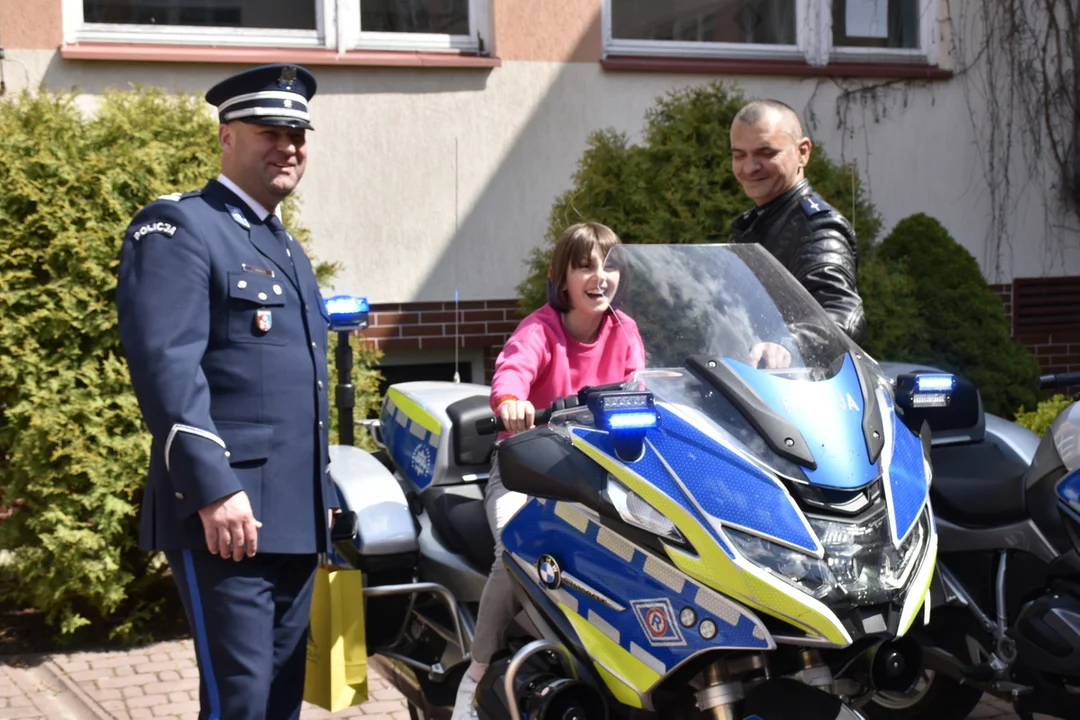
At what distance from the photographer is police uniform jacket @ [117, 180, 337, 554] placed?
2.94 m

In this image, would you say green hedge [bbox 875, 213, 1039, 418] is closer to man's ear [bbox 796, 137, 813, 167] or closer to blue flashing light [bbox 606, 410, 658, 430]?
man's ear [bbox 796, 137, 813, 167]

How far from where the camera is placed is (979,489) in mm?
3945

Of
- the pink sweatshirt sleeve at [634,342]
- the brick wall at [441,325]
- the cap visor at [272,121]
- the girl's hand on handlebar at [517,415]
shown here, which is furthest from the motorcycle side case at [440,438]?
the brick wall at [441,325]

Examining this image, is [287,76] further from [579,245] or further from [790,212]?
[790,212]

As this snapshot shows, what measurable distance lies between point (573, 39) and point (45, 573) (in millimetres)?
4291

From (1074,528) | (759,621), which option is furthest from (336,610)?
(1074,528)

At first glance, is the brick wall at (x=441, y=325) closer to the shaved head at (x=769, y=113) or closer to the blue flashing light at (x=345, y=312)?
the blue flashing light at (x=345, y=312)

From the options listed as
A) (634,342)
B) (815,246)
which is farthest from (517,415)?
(815,246)

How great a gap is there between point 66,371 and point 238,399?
8.30 ft

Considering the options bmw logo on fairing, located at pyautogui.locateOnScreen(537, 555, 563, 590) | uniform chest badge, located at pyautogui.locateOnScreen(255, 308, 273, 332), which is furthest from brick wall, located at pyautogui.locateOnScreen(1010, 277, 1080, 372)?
uniform chest badge, located at pyautogui.locateOnScreen(255, 308, 273, 332)

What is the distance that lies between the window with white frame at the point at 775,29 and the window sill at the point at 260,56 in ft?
3.36

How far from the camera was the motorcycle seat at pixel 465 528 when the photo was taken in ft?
12.4

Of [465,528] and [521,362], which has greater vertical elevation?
[521,362]

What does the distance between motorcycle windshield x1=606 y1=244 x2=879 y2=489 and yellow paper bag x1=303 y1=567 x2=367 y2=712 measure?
1176 millimetres
